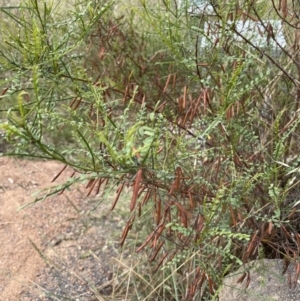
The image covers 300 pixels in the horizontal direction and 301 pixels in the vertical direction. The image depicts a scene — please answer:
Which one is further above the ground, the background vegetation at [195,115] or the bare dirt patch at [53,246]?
the background vegetation at [195,115]

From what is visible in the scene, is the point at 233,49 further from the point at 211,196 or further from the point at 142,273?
the point at 142,273

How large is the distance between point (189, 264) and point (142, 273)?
20cm

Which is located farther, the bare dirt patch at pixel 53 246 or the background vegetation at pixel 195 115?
the bare dirt patch at pixel 53 246

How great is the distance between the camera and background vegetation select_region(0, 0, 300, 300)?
110 centimetres

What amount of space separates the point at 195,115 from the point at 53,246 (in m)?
0.85

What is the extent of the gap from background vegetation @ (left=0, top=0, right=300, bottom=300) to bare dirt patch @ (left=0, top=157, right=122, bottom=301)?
0.18 m

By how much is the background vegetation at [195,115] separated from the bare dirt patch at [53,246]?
0.18m

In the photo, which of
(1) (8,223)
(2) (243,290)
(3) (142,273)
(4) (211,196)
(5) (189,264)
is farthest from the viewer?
(1) (8,223)

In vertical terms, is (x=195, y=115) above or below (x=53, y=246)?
above

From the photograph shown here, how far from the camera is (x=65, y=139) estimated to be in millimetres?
2980

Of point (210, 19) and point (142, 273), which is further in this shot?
point (142, 273)

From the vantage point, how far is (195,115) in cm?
154

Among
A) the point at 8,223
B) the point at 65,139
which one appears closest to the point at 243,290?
the point at 8,223

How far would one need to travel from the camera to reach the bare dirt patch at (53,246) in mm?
1802
